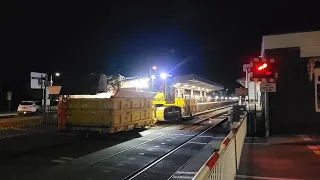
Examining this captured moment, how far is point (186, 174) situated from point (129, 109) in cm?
921

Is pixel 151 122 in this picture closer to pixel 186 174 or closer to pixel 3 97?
pixel 186 174

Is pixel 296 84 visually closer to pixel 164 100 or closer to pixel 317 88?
pixel 317 88

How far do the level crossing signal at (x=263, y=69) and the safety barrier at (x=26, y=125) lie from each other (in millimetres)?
12577

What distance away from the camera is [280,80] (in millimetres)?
16328

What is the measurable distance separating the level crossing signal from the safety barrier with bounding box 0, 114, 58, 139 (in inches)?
495

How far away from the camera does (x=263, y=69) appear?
13.5 metres

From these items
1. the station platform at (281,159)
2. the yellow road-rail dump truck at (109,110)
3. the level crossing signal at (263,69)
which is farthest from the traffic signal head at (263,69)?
the yellow road-rail dump truck at (109,110)

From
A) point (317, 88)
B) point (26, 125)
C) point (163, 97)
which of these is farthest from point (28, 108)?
point (317, 88)

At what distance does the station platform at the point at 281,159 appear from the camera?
8258 millimetres

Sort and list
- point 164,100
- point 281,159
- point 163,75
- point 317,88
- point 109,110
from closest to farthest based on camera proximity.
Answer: point 281,159 → point 317,88 → point 109,110 → point 163,75 → point 164,100

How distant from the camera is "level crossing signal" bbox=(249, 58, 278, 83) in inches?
530

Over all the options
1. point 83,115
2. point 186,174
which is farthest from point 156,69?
point 186,174

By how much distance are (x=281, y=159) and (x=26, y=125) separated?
15056 mm

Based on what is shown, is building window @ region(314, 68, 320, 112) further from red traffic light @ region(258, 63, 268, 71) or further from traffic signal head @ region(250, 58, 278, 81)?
red traffic light @ region(258, 63, 268, 71)
